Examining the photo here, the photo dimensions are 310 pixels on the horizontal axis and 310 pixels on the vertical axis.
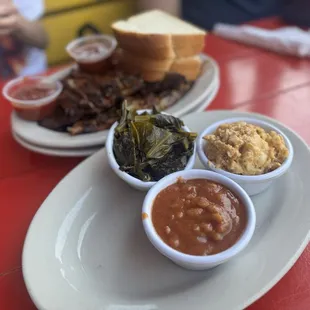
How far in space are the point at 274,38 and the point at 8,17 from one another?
2.35 m

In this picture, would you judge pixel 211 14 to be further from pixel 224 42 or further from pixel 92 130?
pixel 92 130

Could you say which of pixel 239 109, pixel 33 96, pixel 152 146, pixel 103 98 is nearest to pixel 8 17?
pixel 33 96

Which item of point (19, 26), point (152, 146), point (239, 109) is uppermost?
point (152, 146)

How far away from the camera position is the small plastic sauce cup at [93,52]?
2.21 m

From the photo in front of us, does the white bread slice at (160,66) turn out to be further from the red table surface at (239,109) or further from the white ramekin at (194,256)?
the white ramekin at (194,256)

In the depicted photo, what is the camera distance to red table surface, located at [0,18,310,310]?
1229 mm

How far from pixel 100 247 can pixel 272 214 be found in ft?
2.01

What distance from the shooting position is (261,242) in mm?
1264

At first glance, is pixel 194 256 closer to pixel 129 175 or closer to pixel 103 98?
pixel 129 175

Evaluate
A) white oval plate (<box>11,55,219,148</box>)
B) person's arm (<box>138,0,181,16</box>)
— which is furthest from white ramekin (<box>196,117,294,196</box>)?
person's arm (<box>138,0,181,16</box>)

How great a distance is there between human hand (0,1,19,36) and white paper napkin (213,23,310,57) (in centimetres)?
184

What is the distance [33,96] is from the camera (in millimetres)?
1965

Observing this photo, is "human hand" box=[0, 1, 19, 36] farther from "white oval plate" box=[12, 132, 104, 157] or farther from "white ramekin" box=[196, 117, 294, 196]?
"white ramekin" box=[196, 117, 294, 196]

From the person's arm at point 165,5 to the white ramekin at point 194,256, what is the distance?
2.90 meters
